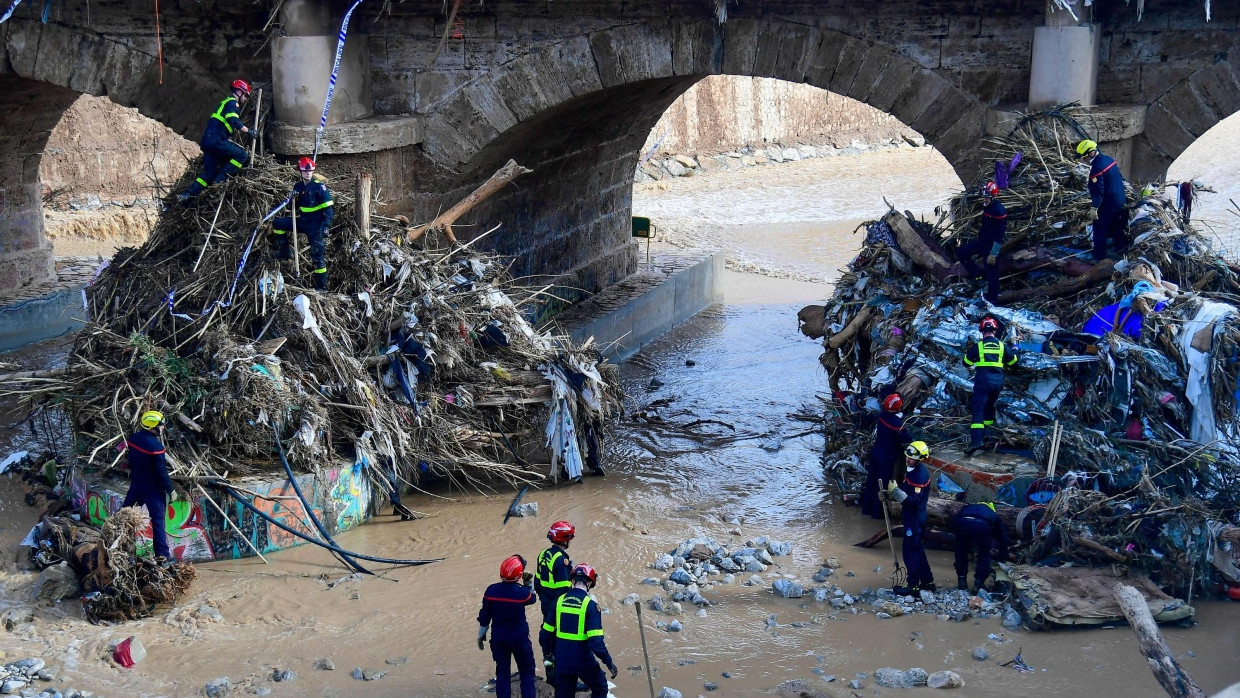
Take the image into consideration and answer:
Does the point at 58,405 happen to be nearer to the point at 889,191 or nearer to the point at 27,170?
the point at 27,170

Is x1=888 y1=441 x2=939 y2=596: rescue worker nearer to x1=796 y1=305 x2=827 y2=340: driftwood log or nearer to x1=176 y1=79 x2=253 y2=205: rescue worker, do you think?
x1=796 y1=305 x2=827 y2=340: driftwood log

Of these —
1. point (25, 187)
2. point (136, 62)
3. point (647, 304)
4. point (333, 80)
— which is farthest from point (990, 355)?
point (25, 187)

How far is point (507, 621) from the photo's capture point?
→ 20.0 ft

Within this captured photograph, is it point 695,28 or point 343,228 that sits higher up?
point 695,28

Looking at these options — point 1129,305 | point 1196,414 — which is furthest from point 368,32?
point 1196,414

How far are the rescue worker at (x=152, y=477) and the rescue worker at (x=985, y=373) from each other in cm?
542

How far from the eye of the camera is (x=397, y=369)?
9188mm

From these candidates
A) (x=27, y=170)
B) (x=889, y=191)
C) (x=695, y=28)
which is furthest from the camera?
(x=889, y=191)

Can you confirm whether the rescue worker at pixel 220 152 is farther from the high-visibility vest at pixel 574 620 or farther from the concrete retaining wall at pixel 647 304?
the high-visibility vest at pixel 574 620

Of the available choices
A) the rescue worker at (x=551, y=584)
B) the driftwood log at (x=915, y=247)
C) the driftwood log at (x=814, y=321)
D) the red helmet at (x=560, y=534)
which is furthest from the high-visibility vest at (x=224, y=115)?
the driftwood log at (x=915, y=247)

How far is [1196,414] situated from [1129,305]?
882 mm

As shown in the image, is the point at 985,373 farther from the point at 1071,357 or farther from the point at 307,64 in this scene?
the point at 307,64

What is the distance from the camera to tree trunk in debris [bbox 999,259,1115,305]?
29.6ft

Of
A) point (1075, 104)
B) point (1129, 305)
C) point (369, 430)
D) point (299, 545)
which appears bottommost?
point (299, 545)
